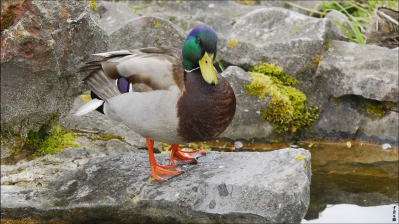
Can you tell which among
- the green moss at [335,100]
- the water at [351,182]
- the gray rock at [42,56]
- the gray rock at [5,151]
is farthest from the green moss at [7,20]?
the green moss at [335,100]

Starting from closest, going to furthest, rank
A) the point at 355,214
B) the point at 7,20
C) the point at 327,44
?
1. the point at 7,20
2. the point at 355,214
3. the point at 327,44

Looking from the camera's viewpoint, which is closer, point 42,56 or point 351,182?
point 42,56

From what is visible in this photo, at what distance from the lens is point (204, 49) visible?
143 inches

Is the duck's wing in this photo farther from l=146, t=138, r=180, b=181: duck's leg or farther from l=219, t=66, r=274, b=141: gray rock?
l=219, t=66, r=274, b=141: gray rock

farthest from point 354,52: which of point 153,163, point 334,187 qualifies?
point 153,163

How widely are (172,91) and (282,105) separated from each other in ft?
6.52

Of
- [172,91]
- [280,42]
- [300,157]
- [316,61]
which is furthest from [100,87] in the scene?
[316,61]

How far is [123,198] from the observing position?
13.0 feet

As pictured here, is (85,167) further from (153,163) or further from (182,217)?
(182,217)

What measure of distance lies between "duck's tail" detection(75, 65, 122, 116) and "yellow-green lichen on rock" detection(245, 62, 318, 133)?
68.5 inches

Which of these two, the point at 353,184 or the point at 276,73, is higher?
the point at 276,73

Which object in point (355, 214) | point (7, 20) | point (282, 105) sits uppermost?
point (7, 20)

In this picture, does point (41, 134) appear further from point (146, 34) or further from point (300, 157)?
point (300, 157)

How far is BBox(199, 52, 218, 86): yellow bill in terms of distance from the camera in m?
3.62
